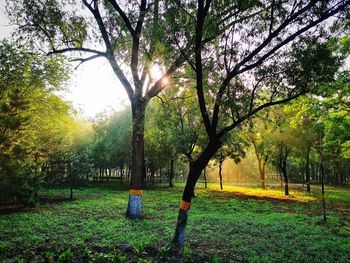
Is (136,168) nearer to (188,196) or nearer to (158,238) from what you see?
(158,238)

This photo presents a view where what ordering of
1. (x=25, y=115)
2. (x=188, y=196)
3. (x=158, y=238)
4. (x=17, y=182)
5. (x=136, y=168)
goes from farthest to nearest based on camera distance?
(x=25, y=115) < (x=17, y=182) < (x=136, y=168) < (x=158, y=238) < (x=188, y=196)

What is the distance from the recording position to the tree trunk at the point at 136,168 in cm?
1320

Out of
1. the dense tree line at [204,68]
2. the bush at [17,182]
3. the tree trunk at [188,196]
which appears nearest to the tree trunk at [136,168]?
the dense tree line at [204,68]

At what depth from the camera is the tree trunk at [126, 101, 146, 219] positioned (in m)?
Result: 13.2

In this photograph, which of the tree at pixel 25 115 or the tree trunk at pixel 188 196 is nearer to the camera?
the tree trunk at pixel 188 196

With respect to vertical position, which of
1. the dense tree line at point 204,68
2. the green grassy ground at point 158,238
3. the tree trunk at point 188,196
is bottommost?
the green grassy ground at point 158,238

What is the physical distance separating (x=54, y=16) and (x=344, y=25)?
12.5m

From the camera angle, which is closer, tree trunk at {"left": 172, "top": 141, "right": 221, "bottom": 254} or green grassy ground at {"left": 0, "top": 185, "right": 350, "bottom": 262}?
green grassy ground at {"left": 0, "top": 185, "right": 350, "bottom": 262}

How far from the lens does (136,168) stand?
44.8 ft

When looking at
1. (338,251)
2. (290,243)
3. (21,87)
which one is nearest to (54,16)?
(21,87)

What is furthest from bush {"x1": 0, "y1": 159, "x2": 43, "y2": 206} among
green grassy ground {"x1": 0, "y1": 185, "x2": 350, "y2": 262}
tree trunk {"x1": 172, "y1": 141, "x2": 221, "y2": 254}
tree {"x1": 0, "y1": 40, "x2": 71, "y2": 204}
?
tree trunk {"x1": 172, "y1": 141, "x2": 221, "y2": 254}

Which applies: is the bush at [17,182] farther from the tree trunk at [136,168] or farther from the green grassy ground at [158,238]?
the tree trunk at [136,168]

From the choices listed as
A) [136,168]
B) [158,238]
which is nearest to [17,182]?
[136,168]

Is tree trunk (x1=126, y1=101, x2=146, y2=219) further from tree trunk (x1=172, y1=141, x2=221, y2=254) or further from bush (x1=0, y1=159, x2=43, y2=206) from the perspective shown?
bush (x1=0, y1=159, x2=43, y2=206)
